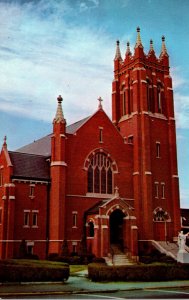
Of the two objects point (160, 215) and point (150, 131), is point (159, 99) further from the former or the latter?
point (160, 215)

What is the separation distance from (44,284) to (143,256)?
23492 mm

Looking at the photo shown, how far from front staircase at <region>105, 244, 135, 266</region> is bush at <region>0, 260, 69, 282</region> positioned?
17.1 metres

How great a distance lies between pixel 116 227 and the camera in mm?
50656

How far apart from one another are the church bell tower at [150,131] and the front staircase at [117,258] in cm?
545

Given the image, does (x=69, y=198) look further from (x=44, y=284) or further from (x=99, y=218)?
(x=44, y=284)

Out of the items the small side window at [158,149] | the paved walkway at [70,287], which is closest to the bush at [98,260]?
the paved walkway at [70,287]

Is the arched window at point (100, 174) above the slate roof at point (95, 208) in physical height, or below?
above

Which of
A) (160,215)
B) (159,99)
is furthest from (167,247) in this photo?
(159,99)

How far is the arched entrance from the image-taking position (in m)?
49.3

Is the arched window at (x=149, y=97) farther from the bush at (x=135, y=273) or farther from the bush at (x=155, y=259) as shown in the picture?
the bush at (x=135, y=273)

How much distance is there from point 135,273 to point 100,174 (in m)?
23.3

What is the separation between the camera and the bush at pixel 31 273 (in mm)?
25812

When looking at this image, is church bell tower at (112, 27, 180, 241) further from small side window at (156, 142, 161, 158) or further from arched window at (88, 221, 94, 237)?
arched window at (88, 221, 94, 237)

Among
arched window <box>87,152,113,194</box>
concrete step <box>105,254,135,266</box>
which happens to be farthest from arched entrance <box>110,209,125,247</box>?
arched window <box>87,152,113,194</box>
